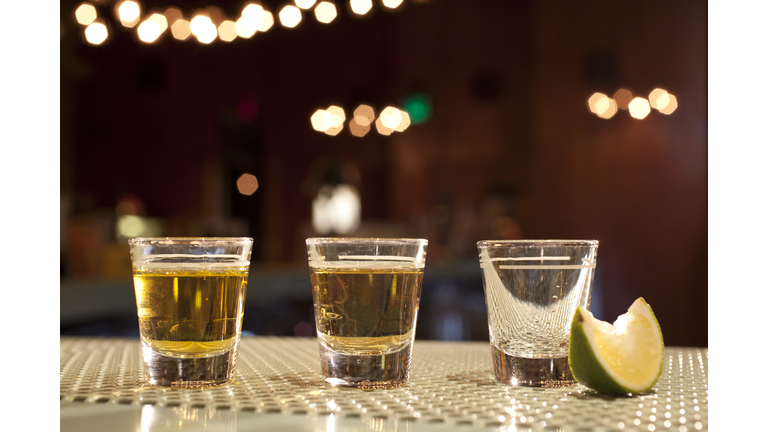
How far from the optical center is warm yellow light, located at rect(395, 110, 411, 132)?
7434 millimetres

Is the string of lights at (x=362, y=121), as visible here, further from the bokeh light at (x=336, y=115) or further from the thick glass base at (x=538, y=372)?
the thick glass base at (x=538, y=372)

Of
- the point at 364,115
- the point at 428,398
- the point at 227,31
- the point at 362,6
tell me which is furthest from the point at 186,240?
the point at 364,115

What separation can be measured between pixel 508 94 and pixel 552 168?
2.93 feet

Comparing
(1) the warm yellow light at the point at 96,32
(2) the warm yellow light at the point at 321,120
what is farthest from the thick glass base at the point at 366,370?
(2) the warm yellow light at the point at 321,120

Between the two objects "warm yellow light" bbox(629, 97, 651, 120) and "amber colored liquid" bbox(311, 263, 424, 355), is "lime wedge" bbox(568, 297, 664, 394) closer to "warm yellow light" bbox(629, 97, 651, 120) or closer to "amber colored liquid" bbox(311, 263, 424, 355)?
"amber colored liquid" bbox(311, 263, 424, 355)

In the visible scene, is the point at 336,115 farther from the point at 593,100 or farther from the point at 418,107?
the point at 593,100

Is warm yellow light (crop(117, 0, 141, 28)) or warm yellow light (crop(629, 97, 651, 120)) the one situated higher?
warm yellow light (crop(117, 0, 141, 28))

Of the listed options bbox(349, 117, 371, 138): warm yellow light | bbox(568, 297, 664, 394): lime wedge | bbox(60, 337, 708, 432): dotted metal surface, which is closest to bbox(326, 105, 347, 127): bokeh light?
bbox(349, 117, 371, 138): warm yellow light

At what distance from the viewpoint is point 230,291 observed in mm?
818

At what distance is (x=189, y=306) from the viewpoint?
0.80m

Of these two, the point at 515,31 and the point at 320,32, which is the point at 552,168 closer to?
the point at 515,31

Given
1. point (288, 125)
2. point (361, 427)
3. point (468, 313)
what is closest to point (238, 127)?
point (288, 125)

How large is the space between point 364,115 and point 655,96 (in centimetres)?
284

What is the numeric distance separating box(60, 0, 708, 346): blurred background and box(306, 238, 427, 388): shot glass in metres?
3.56
